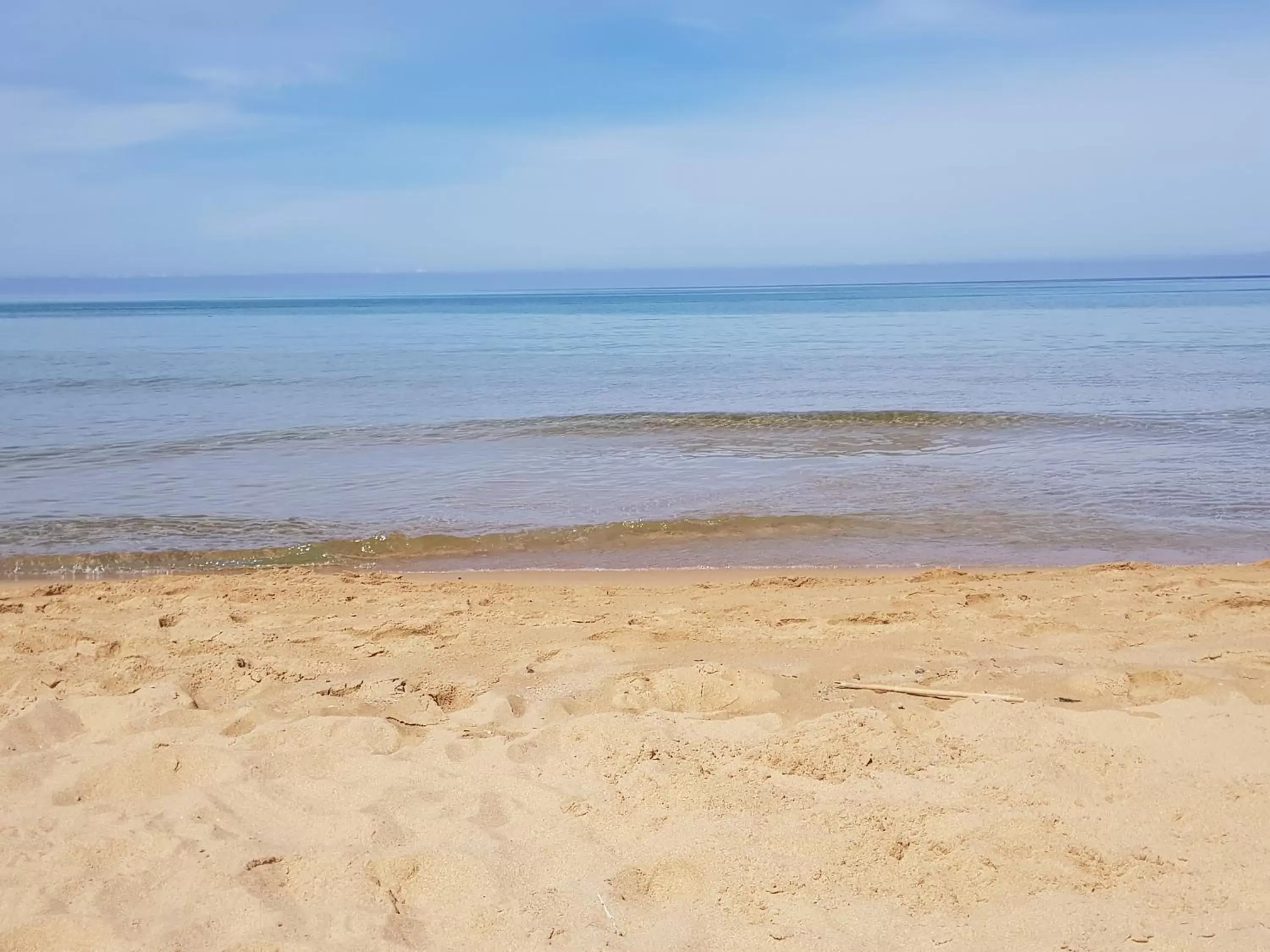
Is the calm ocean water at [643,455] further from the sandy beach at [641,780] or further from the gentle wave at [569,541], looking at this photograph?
the sandy beach at [641,780]

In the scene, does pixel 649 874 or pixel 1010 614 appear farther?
pixel 1010 614

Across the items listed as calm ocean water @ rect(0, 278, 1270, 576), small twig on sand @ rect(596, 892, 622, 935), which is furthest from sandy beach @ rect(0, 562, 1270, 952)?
calm ocean water @ rect(0, 278, 1270, 576)

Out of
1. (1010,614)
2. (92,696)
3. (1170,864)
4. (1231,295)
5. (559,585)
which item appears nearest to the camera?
(1170,864)

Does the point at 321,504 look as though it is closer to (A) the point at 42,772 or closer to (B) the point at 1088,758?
(A) the point at 42,772

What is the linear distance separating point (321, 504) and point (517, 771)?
6.84 m

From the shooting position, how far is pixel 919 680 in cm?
465

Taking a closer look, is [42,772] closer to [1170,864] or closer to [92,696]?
[92,696]

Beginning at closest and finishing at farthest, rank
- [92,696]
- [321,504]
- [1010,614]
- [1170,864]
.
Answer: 1. [1170,864]
2. [92,696]
3. [1010,614]
4. [321,504]

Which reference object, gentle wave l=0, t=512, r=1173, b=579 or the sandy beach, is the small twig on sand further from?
gentle wave l=0, t=512, r=1173, b=579

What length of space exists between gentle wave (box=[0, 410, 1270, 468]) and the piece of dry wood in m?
8.49

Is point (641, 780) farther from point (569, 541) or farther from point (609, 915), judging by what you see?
point (569, 541)

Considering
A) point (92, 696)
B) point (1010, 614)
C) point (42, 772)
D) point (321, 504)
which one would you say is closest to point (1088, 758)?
point (1010, 614)

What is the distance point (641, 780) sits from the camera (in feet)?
11.9

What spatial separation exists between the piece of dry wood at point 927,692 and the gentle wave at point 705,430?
849 cm
